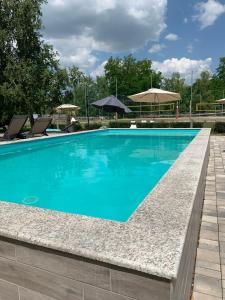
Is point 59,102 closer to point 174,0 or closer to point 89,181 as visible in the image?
point 174,0

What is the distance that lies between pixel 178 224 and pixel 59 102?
17282mm

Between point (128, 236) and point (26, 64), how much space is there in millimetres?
16477

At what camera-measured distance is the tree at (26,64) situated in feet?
51.4

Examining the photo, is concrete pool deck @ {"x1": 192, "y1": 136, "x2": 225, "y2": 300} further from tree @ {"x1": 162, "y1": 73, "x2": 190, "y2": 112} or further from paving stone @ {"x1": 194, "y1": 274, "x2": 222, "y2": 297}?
tree @ {"x1": 162, "y1": 73, "x2": 190, "y2": 112}

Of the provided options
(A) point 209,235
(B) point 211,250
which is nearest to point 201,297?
(B) point 211,250

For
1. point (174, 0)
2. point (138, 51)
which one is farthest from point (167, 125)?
point (138, 51)

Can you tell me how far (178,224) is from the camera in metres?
1.91

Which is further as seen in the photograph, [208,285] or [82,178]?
[82,178]

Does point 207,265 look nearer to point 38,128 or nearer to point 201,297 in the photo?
point 201,297

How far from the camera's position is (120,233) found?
1.76 metres

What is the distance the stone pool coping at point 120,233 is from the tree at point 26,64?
14.9 meters

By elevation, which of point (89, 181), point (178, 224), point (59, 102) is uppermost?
point (59, 102)

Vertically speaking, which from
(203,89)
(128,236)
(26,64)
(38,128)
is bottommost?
(128,236)

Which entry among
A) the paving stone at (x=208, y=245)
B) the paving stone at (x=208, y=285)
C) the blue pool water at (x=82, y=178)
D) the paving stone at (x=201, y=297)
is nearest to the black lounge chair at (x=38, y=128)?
the blue pool water at (x=82, y=178)
